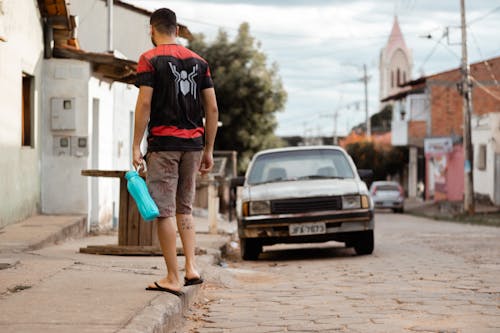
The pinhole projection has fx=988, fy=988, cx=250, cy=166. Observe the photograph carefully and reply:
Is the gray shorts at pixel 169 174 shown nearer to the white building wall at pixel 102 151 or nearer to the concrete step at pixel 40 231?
the concrete step at pixel 40 231

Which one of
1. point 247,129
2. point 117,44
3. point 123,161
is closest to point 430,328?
point 123,161

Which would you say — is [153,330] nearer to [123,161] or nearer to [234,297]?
[234,297]

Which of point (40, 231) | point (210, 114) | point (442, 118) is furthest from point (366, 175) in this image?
point (442, 118)

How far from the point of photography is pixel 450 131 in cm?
6128

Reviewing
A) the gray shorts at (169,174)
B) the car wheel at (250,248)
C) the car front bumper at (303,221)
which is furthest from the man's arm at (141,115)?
the car wheel at (250,248)

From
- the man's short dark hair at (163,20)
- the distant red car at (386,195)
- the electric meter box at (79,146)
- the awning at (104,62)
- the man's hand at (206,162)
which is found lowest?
the distant red car at (386,195)

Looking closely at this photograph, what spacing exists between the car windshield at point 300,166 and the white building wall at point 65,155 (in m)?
3.67

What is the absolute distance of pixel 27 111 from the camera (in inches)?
635

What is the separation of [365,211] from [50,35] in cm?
690

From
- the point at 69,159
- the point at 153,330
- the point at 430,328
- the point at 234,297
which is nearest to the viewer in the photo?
the point at 153,330

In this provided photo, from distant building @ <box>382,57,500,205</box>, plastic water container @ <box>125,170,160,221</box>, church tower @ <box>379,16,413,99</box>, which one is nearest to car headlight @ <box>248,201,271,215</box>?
plastic water container @ <box>125,170,160,221</box>

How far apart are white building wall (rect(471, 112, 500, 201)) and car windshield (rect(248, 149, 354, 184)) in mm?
31177

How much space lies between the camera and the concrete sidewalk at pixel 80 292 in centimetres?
580

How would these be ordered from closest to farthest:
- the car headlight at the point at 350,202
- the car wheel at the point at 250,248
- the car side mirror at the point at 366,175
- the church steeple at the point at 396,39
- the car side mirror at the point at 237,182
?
1. the car headlight at the point at 350,202
2. the car wheel at the point at 250,248
3. the car side mirror at the point at 366,175
4. the car side mirror at the point at 237,182
5. the church steeple at the point at 396,39
